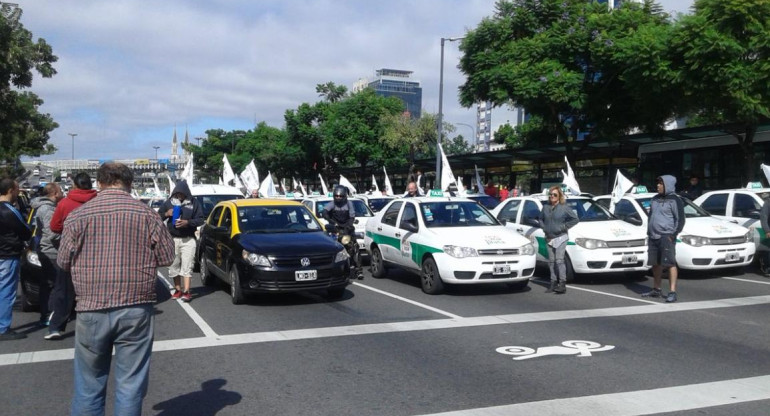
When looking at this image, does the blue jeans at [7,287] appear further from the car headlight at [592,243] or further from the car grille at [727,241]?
the car grille at [727,241]

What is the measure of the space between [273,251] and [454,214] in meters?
3.61

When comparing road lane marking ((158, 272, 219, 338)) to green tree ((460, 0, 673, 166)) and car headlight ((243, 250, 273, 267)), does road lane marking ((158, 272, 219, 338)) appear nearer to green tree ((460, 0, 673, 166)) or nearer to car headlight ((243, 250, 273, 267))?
car headlight ((243, 250, 273, 267))

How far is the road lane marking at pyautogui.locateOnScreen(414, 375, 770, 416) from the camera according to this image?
17.4ft

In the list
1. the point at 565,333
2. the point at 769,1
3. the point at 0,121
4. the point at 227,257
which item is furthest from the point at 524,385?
the point at 0,121

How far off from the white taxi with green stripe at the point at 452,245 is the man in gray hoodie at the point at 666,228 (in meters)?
1.87

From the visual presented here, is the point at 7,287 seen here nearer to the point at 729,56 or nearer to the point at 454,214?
the point at 454,214

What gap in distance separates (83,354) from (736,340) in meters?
6.76

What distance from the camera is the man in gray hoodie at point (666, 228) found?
10.4 meters

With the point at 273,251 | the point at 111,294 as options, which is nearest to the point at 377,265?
the point at 273,251

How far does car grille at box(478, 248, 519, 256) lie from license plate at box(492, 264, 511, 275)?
19cm

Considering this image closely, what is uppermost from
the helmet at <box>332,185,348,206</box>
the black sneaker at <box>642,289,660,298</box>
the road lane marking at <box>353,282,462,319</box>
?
the helmet at <box>332,185,348,206</box>

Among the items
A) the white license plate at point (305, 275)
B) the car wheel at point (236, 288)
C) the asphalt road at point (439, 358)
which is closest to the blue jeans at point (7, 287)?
the asphalt road at point (439, 358)

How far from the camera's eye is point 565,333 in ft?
27.0

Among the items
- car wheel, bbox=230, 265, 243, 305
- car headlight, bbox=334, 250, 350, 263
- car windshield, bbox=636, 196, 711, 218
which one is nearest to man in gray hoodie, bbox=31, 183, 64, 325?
car wheel, bbox=230, 265, 243, 305
